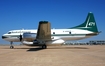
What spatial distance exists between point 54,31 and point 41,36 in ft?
18.1

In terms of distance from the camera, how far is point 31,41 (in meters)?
24.8

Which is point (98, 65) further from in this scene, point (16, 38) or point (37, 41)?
point (16, 38)

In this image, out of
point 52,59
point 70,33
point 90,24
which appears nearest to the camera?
point 52,59

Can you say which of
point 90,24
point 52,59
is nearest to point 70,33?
point 90,24

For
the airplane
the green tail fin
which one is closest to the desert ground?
the airplane

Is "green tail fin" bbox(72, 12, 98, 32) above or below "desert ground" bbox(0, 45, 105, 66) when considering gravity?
above

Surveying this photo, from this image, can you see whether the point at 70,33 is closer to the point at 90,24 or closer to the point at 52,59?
the point at 90,24

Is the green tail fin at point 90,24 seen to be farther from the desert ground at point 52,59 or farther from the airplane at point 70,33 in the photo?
the desert ground at point 52,59

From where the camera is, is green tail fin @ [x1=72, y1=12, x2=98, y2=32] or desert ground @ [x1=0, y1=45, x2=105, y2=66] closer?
desert ground @ [x1=0, y1=45, x2=105, y2=66]

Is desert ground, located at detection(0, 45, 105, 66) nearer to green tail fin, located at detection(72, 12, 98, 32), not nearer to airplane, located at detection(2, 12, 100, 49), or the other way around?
airplane, located at detection(2, 12, 100, 49)

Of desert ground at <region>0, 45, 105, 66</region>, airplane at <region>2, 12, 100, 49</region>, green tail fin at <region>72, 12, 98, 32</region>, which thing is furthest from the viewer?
green tail fin at <region>72, 12, 98, 32</region>

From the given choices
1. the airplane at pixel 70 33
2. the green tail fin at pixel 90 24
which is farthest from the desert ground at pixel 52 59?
the green tail fin at pixel 90 24

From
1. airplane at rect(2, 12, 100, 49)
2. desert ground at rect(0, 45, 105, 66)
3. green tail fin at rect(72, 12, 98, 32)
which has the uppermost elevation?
green tail fin at rect(72, 12, 98, 32)

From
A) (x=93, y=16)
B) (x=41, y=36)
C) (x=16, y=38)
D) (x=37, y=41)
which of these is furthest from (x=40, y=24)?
(x=93, y=16)
